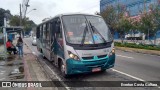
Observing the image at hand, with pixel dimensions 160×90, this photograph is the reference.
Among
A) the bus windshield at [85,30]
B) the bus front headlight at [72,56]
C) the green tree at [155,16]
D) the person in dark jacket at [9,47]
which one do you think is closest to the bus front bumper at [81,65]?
the bus front headlight at [72,56]

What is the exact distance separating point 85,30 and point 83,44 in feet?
2.49

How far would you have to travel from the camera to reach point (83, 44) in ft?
28.3

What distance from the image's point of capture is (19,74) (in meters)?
10.3

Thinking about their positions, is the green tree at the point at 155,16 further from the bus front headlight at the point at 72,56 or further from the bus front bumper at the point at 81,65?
the bus front headlight at the point at 72,56

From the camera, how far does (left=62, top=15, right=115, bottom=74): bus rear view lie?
27.8 ft

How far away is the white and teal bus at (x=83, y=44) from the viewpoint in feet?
27.9

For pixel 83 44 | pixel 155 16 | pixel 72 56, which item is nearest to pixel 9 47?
pixel 72 56

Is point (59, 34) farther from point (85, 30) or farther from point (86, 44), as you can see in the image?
point (86, 44)

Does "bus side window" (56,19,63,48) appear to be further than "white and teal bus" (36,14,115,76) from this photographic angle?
Yes

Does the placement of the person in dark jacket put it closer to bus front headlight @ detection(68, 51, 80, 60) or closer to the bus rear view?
the bus rear view

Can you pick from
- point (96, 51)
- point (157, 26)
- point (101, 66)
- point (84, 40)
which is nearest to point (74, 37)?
point (84, 40)

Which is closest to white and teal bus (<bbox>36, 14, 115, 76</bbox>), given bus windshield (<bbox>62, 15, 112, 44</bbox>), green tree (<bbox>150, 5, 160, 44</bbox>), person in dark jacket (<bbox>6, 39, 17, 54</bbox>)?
bus windshield (<bbox>62, 15, 112, 44</bbox>)

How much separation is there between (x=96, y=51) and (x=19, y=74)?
13.3 feet

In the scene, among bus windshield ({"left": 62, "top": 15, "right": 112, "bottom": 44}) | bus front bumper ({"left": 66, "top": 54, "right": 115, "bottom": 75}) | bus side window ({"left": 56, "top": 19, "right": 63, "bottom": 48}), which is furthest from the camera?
bus side window ({"left": 56, "top": 19, "right": 63, "bottom": 48})
